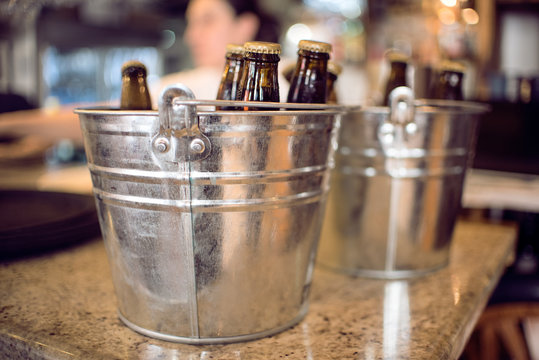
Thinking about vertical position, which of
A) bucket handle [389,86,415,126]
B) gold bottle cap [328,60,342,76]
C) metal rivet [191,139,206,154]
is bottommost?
metal rivet [191,139,206,154]

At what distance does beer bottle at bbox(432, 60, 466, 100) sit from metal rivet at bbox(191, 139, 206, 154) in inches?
23.0

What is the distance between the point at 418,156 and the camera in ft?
2.57

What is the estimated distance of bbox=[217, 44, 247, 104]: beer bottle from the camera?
2.02ft

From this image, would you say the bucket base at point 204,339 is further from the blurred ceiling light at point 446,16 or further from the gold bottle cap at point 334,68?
the blurred ceiling light at point 446,16

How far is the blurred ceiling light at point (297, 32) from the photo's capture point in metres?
4.56

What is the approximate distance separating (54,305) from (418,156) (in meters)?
0.59

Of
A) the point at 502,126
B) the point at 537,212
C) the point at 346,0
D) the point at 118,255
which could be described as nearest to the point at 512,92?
the point at 502,126

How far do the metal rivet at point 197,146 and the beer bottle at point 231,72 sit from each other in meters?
0.14

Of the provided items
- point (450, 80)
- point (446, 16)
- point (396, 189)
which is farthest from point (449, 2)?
point (396, 189)

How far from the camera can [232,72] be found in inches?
25.9

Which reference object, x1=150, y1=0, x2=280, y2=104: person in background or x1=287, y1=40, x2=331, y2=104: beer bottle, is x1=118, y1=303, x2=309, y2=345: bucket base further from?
x1=150, y1=0, x2=280, y2=104: person in background

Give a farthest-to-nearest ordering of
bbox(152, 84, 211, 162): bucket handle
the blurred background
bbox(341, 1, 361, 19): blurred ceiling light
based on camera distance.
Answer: bbox(341, 1, 361, 19): blurred ceiling light < the blurred background < bbox(152, 84, 211, 162): bucket handle

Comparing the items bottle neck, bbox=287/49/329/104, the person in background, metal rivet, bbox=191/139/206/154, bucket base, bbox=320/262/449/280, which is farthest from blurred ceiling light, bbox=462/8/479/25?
metal rivet, bbox=191/139/206/154

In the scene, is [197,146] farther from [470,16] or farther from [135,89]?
[470,16]
